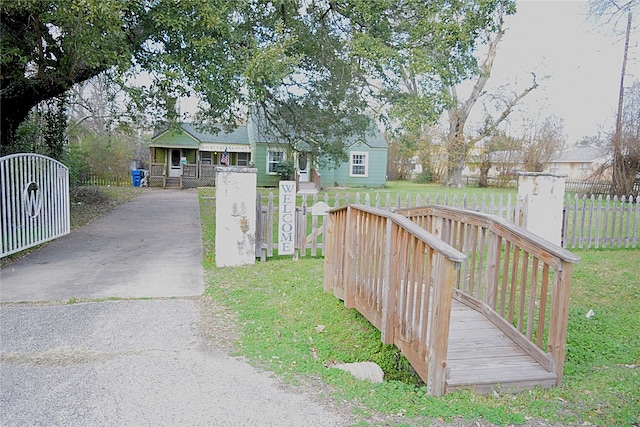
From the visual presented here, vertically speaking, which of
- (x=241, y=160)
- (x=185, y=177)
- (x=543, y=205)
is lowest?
(x=543, y=205)

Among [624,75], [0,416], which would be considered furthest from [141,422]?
[624,75]

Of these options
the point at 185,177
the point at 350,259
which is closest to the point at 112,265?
the point at 350,259

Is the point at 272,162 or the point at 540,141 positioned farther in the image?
the point at 540,141

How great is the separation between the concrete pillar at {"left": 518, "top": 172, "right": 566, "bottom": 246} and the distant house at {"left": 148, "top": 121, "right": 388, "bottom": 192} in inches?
620

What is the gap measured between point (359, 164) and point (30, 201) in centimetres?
2105

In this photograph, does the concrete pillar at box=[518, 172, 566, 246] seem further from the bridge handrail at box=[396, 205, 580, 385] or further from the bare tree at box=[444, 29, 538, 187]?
the bare tree at box=[444, 29, 538, 187]

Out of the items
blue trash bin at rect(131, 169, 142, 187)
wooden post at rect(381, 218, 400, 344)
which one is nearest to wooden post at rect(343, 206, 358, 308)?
wooden post at rect(381, 218, 400, 344)

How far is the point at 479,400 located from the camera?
9.67 ft

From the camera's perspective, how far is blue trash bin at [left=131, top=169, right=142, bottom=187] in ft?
79.1

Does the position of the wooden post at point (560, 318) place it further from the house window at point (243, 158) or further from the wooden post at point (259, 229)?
the house window at point (243, 158)

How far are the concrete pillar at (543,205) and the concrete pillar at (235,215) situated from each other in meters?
5.28

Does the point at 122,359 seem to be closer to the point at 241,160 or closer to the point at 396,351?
the point at 396,351

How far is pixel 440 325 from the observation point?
2.97 metres

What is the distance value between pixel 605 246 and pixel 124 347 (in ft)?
30.9
